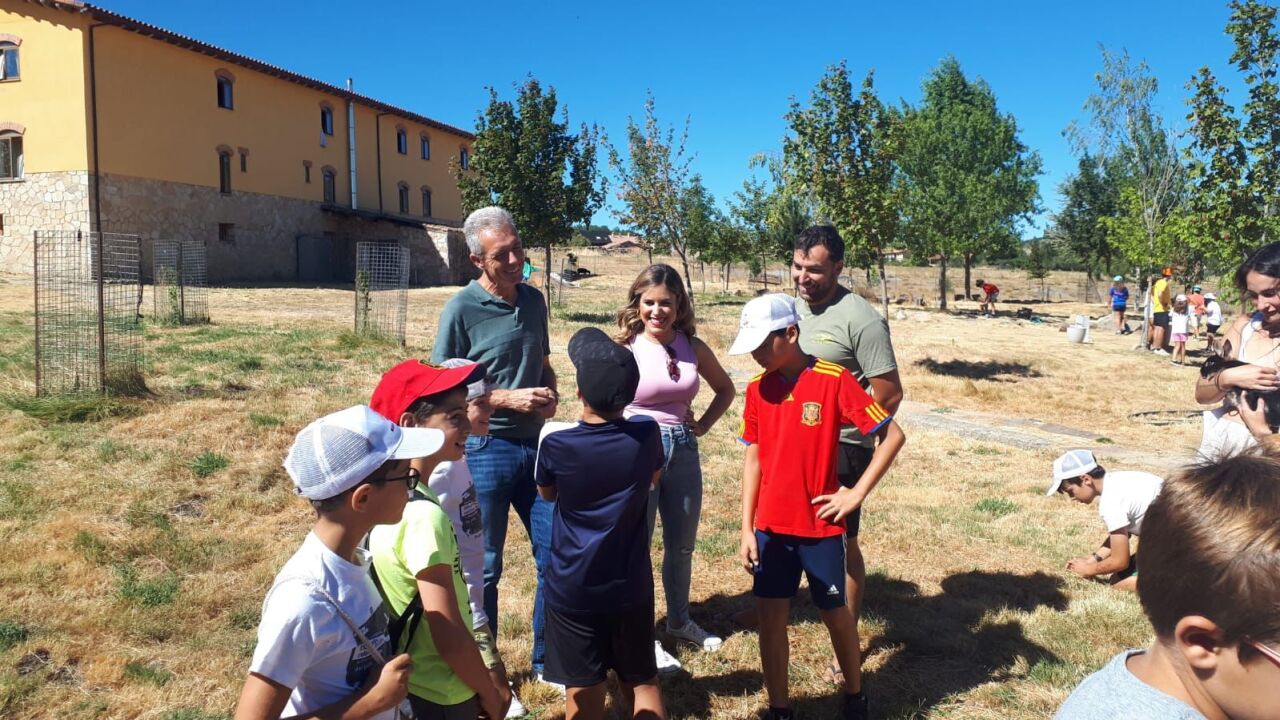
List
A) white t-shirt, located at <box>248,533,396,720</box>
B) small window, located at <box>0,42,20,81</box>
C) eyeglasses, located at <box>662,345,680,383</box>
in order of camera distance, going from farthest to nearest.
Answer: small window, located at <box>0,42,20,81</box>
eyeglasses, located at <box>662,345,680,383</box>
white t-shirt, located at <box>248,533,396,720</box>

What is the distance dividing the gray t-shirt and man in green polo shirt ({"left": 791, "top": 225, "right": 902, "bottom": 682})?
2045 millimetres

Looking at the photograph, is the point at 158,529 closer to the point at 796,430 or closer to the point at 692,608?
the point at 692,608

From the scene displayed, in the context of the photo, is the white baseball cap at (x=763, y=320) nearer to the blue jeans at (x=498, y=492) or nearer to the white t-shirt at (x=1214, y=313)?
the blue jeans at (x=498, y=492)

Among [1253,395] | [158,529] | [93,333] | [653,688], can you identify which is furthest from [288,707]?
[93,333]

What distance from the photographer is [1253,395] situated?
3.45 meters

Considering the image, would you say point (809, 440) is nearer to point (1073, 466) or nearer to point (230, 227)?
point (1073, 466)

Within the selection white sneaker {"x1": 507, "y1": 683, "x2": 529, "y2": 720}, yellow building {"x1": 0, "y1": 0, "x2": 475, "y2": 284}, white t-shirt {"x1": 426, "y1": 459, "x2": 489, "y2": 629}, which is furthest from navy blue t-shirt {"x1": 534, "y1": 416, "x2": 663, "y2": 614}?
yellow building {"x1": 0, "y1": 0, "x2": 475, "y2": 284}

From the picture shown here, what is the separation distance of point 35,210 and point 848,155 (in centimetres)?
2467

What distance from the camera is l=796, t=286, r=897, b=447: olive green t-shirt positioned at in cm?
338

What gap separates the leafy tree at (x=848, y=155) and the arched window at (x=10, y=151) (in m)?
24.2

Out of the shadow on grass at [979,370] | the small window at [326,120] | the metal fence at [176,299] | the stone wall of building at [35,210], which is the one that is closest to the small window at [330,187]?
the small window at [326,120]

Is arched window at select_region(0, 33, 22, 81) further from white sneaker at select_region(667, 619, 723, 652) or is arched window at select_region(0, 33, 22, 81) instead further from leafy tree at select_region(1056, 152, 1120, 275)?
leafy tree at select_region(1056, 152, 1120, 275)

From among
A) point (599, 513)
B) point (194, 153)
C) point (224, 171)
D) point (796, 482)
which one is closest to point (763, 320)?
point (796, 482)

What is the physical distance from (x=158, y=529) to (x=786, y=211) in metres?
27.6
